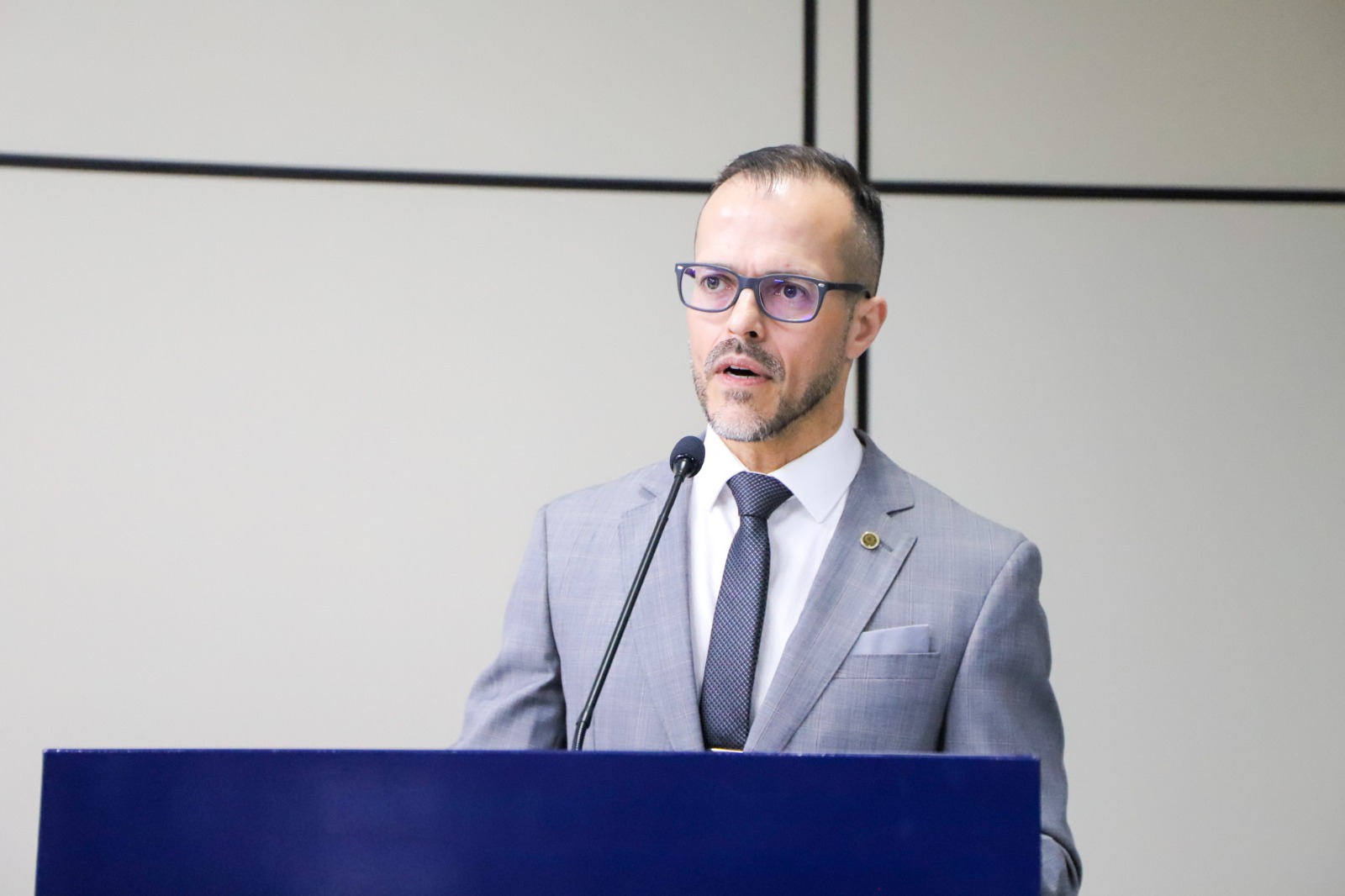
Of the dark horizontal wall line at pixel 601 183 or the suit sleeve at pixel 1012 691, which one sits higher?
the dark horizontal wall line at pixel 601 183

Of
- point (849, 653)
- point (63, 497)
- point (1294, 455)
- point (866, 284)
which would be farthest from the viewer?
point (1294, 455)

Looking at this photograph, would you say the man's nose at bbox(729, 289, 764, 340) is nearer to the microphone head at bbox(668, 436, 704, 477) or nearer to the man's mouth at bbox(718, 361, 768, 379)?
the man's mouth at bbox(718, 361, 768, 379)

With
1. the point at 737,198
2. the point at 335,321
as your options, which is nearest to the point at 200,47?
the point at 335,321

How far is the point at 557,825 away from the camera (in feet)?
2.59

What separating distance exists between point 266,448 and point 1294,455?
2118 mm

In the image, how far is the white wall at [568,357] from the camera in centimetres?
246

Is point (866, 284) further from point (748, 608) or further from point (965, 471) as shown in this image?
point (965, 471)

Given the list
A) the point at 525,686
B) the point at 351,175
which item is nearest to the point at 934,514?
the point at 525,686

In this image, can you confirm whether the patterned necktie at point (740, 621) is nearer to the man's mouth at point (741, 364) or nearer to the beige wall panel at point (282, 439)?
the man's mouth at point (741, 364)

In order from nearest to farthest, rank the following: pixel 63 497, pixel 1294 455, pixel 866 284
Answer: pixel 866 284
pixel 63 497
pixel 1294 455

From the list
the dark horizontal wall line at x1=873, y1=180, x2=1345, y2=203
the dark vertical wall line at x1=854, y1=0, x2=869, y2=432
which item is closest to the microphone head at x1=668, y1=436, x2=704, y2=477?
the dark vertical wall line at x1=854, y1=0, x2=869, y2=432

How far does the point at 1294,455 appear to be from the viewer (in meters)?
2.62

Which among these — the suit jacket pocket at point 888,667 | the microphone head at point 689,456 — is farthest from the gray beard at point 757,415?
the suit jacket pocket at point 888,667

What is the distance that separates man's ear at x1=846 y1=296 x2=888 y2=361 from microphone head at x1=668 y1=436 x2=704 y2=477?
26cm
